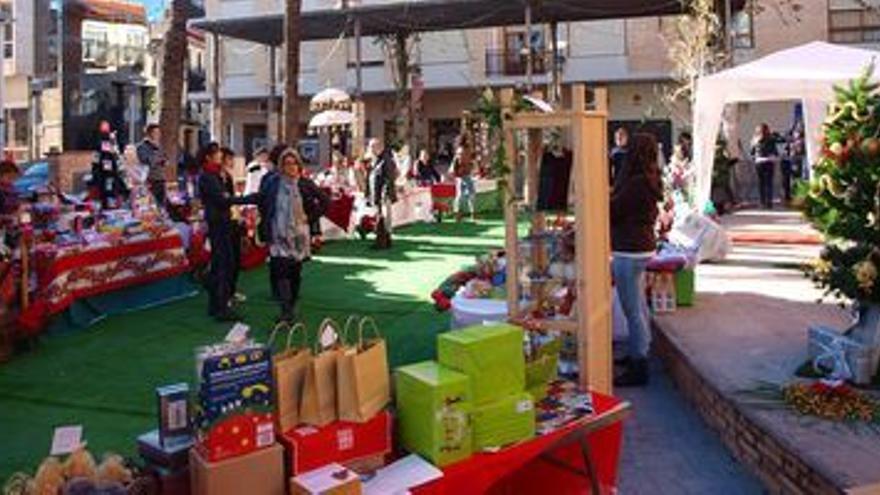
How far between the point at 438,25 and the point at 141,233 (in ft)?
62.4

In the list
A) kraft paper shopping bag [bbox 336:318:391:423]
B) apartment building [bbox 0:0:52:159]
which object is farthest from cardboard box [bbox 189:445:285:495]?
apartment building [bbox 0:0:52:159]

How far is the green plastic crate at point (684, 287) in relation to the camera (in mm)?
7508

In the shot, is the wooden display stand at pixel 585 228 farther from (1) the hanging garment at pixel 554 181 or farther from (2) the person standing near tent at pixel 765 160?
(2) the person standing near tent at pixel 765 160

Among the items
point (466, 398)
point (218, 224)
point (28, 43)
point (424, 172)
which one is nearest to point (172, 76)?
point (218, 224)

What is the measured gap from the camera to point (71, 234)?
8602mm

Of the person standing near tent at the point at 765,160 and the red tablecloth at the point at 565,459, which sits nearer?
the red tablecloth at the point at 565,459

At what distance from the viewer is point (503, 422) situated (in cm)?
339

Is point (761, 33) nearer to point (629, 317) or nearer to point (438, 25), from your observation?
point (438, 25)

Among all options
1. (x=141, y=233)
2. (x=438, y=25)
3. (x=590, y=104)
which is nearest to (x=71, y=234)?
(x=141, y=233)

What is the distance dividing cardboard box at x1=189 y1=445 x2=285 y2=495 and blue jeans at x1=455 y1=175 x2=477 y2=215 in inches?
615

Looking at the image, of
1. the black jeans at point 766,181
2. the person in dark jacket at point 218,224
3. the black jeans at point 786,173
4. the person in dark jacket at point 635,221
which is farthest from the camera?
the black jeans at point 786,173

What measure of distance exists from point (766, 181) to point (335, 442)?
1689 cm

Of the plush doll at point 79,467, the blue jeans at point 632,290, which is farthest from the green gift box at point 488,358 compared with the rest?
the blue jeans at point 632,290

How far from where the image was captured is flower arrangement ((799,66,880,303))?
17.0ft
